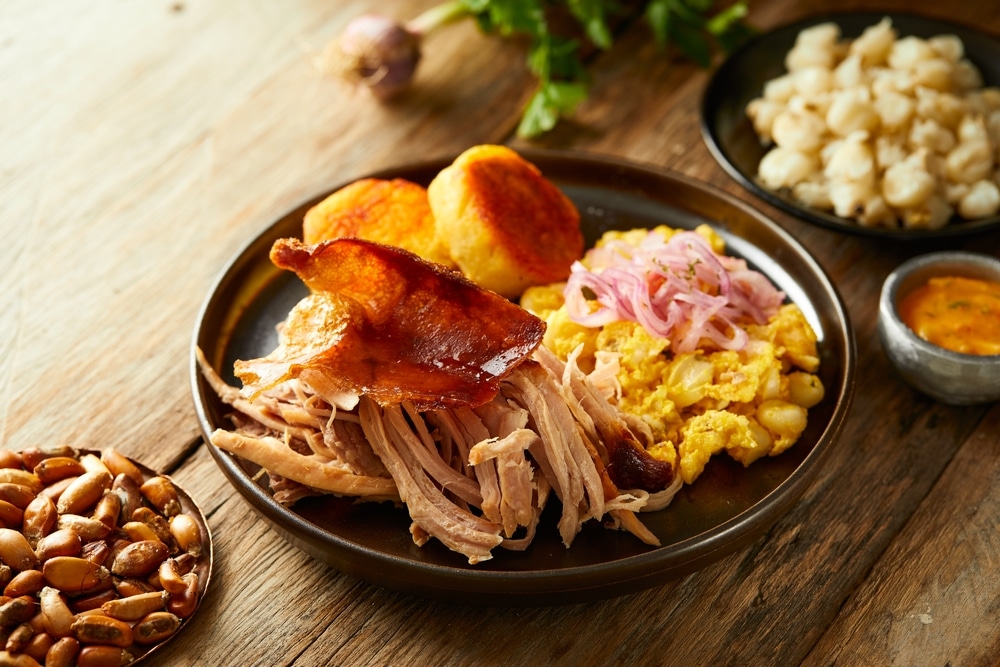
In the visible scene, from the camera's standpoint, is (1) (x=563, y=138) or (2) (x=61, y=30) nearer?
(1) (x=563, y=138)

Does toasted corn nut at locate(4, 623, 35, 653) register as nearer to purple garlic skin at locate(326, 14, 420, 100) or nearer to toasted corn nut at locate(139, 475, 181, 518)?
toasted corn nut at locate(139, 475, 181, 518)

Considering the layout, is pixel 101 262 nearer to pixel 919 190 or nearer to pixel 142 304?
pixel 142 304

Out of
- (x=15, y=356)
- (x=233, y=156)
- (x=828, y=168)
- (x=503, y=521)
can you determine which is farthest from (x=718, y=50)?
(x=15, y=356)

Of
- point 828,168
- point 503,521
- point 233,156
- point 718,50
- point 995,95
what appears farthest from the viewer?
point 718,50

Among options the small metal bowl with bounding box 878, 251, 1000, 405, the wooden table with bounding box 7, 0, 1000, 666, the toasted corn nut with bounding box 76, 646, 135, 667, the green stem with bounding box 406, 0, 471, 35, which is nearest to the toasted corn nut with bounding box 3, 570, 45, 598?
the toasted corn nut with bounding box 76, 646, 135, 667

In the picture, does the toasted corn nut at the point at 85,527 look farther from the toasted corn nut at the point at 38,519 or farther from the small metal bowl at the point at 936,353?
the small metal bowl at the point at 936,353
